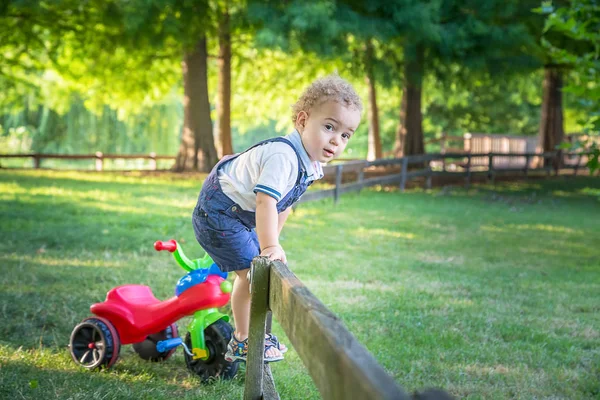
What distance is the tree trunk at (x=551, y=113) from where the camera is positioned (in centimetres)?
2591

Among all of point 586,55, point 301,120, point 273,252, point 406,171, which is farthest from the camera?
point 406,171

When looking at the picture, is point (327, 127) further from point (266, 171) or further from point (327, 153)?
point (266, 171)

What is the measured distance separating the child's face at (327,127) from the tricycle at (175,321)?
1170mm

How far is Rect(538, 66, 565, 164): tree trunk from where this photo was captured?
25.9 metres

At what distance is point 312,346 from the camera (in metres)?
1.95

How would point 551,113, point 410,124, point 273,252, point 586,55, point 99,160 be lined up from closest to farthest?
point 273,252 < point 586,55 < point 410,124 < point 551,113 < point 99,160

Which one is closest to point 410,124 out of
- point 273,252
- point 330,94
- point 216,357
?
point 216,357

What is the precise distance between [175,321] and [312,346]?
247cm

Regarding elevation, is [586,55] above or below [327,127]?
above

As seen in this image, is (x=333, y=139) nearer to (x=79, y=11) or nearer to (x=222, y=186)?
(x=222, y=186)

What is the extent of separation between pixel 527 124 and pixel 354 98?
4306cm

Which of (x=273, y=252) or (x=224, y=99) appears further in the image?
(x=224, y=99)

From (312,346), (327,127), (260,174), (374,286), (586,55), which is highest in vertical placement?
(586,55)

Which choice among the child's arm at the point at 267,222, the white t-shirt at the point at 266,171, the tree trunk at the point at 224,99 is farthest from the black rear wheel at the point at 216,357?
the tree trunk at the point at 224,99
